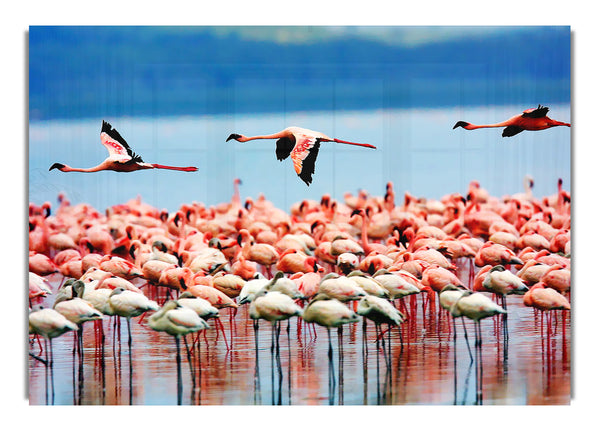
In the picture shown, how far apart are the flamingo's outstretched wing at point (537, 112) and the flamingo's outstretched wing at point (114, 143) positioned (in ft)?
8.92

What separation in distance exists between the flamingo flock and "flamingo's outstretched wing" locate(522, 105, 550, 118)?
52cm

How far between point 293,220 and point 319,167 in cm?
44

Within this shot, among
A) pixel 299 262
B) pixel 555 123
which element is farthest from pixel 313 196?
pixel 555 123

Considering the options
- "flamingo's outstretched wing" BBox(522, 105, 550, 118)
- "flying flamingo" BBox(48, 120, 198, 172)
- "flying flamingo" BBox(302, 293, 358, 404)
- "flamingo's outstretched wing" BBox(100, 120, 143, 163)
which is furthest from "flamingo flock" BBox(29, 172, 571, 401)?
"flamingo's outstretched wing" BBox(522, 105, 550, 118)

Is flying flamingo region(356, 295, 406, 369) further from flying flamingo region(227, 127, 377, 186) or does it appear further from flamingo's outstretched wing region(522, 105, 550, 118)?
flamingo's outstretched wing region(522, 105, 550, 118)

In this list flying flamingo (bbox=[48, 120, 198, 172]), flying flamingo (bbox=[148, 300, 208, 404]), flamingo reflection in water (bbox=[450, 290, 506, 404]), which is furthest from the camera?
flying flamingo (bbox=[48, 120, 198, 172])

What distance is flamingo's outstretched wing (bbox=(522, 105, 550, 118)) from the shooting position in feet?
19.8

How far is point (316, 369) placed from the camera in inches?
235

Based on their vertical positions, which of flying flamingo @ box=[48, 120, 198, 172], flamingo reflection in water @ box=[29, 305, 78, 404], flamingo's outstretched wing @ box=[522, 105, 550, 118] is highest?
flamingo's outstretched wing @ box=[522, 105, 550, 118]

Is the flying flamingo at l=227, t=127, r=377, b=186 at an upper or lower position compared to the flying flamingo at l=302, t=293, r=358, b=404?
upper

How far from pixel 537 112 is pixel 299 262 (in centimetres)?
194

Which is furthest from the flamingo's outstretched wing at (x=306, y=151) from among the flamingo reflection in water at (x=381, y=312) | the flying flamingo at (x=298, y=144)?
the flamingo reflection in water at (x=381, y=312)

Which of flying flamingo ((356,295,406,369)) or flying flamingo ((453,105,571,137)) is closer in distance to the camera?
flying flamingo ((356,295,406,369))
